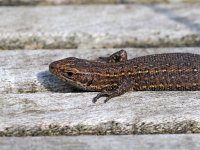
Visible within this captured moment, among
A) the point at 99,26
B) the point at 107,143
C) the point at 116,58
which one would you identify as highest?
the point at 99,26

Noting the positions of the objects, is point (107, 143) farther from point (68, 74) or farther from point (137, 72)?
point (137, 72)

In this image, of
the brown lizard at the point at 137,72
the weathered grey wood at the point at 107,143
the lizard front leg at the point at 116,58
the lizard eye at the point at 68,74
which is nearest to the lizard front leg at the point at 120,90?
the brown lizard at the point at 137,72

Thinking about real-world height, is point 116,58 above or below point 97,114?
above

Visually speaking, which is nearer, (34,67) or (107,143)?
(107,143)

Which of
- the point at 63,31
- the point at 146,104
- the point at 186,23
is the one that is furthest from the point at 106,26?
the point at 146,104

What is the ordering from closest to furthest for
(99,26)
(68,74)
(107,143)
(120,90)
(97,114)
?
1. (107,143)
2. (97,114)
3. (120,90)
4. (68,74)
5. (99,26)

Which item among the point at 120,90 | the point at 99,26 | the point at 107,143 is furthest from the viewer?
the point at 99,26

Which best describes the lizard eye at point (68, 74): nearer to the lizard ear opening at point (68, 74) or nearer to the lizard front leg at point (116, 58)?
the lizard ear opening at point (68, 74)

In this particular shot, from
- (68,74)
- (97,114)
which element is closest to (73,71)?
(68,74)
